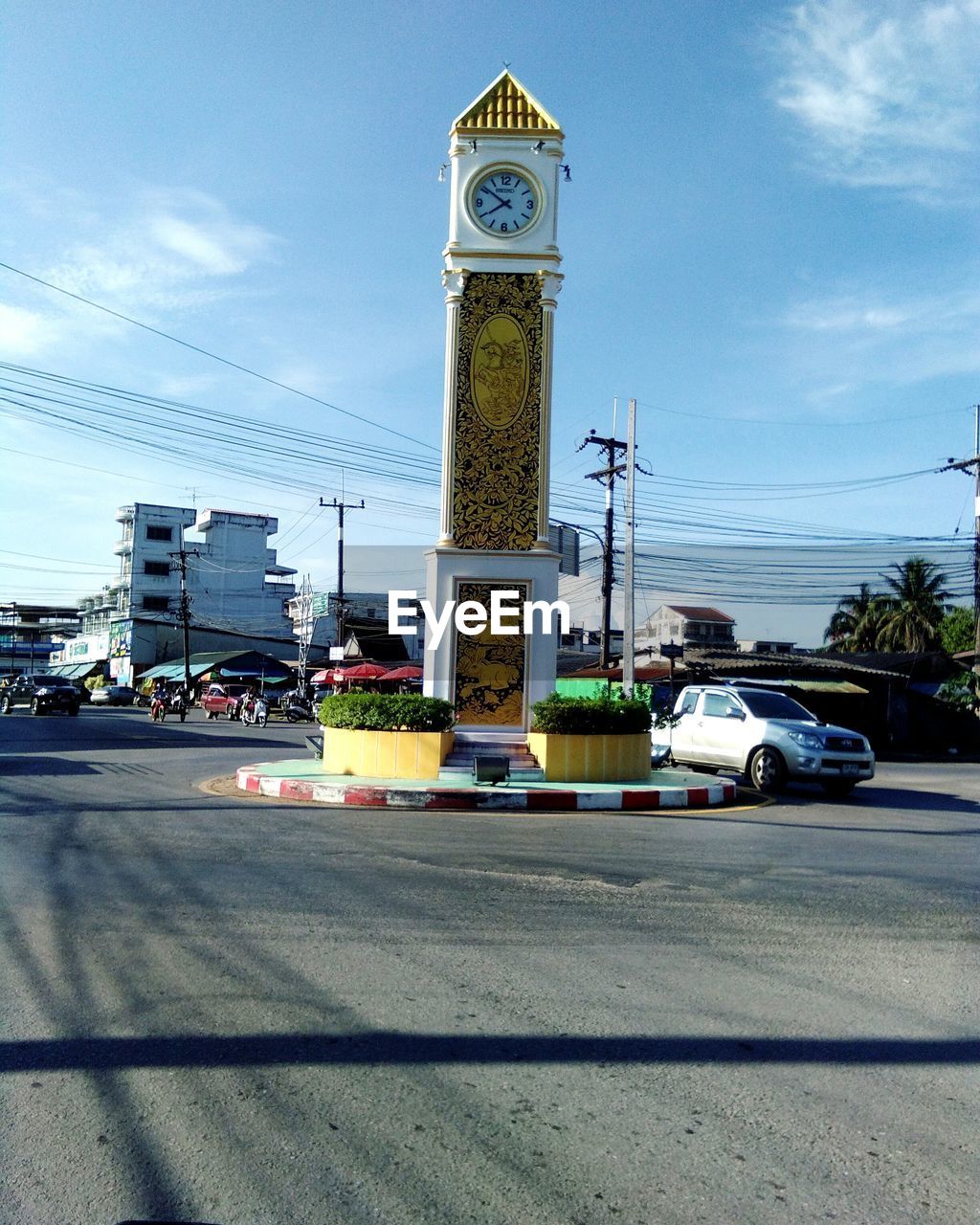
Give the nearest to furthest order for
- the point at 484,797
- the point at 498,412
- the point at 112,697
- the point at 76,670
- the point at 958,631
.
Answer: the point at 484,797
the point at 498,412
the point at 958,631
the point at 112,697
the point at 76,670

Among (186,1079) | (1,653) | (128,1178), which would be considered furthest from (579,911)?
(1,653)

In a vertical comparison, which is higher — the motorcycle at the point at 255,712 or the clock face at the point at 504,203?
the clock face at the point at 504,203

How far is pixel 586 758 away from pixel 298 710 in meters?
28.4

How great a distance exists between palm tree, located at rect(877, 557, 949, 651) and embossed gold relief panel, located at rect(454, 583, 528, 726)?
43.5 m

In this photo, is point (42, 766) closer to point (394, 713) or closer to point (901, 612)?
point (394, 713)

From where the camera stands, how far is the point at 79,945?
581 cm

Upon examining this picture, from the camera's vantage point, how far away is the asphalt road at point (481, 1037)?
10.6 feet

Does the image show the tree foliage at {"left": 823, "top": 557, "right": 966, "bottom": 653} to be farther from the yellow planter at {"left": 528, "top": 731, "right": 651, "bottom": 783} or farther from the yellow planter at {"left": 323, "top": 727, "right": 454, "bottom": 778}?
the yellow planter at {"left": 323, "top": 727, "right": 454, "bottom": 778}

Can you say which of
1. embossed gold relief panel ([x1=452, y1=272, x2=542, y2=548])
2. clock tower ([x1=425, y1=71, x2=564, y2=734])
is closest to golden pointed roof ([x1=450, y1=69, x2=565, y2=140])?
clock tower ([x1=425, y1=71, x2=564, y2=734])

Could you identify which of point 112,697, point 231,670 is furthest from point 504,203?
point 231,670

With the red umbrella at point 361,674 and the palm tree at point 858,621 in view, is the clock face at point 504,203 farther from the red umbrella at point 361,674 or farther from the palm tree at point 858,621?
the palm tree at point 858,621

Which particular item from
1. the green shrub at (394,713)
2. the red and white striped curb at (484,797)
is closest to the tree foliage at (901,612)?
→ the green shrub at (394,713)

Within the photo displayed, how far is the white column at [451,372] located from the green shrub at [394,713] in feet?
10.8

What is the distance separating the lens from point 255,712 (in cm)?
3822
